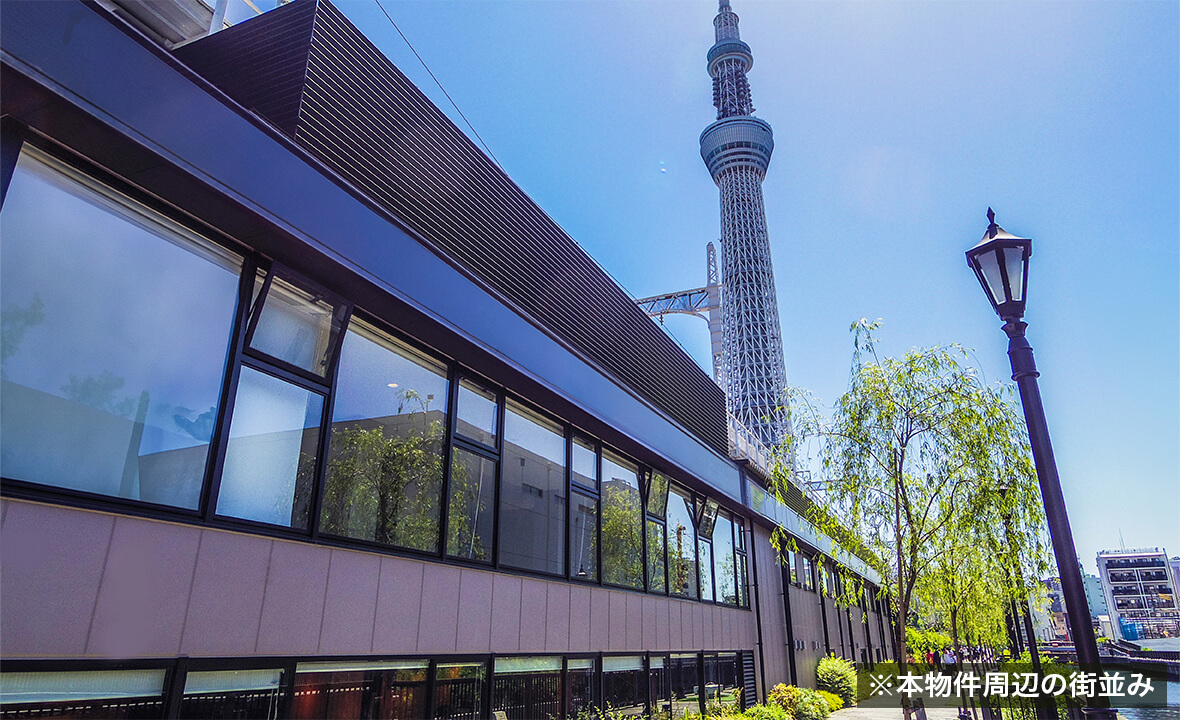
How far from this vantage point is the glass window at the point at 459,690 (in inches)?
302

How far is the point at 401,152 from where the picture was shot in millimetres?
8227

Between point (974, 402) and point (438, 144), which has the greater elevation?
point (438, 144)

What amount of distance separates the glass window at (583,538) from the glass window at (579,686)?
1257 mm

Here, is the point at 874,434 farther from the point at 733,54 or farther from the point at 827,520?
the point at 733,54

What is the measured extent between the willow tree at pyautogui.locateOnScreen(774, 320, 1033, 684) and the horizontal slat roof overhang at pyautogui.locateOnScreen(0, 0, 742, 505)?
15.9ft

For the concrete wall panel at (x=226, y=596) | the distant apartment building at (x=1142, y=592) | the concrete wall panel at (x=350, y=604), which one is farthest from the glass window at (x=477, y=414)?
the distant apartment building at (x=1142, y=592)

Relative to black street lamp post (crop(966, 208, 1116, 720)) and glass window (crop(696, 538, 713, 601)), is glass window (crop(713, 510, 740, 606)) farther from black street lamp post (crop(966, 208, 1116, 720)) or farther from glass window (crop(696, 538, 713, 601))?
black street lamp post (crop(966, 208, 1116, 720))

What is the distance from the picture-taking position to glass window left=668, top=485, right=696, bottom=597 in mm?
14445

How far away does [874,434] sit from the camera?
10.2 metres

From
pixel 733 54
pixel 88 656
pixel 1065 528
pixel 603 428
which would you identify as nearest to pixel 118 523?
pixel 88 656

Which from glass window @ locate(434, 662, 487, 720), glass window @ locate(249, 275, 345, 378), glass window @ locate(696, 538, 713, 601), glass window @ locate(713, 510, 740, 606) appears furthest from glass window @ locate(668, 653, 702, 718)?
glass window @ locate(249, 275, 345, 378)

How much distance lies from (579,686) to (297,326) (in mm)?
6892

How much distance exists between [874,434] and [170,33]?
10.2 meters

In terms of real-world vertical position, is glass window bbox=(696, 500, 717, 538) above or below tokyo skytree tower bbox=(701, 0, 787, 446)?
below
